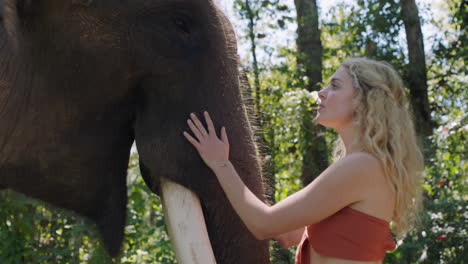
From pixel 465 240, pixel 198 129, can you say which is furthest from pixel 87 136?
pixel 465 240

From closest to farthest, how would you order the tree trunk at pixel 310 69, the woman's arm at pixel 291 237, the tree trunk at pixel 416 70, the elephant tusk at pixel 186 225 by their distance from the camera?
the elephant tusk at pixel 186 225 < the woman's arm at pixel 291 237 < the tree trunk at pixel 310 69 < the tree trunk at pixel 416 70

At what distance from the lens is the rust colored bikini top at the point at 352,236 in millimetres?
1724

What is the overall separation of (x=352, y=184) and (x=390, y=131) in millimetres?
234

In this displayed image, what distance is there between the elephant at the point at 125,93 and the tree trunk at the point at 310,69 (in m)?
4.01

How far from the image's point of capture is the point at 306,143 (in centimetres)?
588

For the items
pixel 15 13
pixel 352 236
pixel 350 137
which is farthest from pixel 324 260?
pixel 15 13

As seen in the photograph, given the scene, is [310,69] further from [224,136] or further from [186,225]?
[186,225]

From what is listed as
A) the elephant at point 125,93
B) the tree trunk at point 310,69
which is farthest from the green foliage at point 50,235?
the tree trunk at point 310,69

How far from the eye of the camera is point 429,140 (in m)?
6.39

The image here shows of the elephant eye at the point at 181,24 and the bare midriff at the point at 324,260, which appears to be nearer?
the bare midriff at the point at 324,260

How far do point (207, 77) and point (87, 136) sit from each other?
44 cm

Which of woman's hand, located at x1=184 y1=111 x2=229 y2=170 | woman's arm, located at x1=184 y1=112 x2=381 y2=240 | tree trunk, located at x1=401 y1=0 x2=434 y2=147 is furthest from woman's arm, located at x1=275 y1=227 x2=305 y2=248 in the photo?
tree trunk, located at x1=401 y1=0 x2=434 y2=147

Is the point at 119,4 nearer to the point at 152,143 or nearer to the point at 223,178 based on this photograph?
the point at 152,143

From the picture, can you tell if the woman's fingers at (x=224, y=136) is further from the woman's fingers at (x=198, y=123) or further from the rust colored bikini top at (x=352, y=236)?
the rust colored bikini top at (x=352, y=236)
